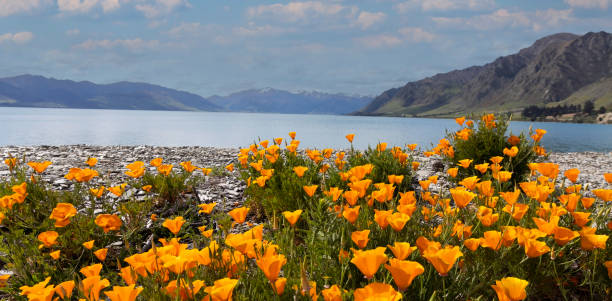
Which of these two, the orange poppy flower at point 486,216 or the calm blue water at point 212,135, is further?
the calm blue water at point 212,135

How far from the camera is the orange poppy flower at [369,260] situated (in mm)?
1518

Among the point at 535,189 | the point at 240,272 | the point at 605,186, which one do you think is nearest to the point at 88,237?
the point at 240,272

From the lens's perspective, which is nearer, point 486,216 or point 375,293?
point 375,293

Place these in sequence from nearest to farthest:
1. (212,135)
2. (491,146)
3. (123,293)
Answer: (123,293) < (491,146) < (212,135)

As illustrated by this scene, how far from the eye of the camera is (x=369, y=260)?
154cm

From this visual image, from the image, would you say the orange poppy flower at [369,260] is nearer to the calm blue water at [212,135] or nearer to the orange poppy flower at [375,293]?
the orange poppy flower at [375,293]

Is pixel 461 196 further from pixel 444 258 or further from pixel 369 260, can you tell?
pixel 369 260

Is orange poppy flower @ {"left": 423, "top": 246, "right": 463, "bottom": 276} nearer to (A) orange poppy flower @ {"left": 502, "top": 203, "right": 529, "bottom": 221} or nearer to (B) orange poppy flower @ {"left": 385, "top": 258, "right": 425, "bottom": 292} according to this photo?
(B) orange poppy flower @ {"left": 385, "top": 258, "right": 425, "bottom": 292}

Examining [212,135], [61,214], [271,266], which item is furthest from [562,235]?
[212,135]

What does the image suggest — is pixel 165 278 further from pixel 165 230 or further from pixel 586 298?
pixel 586 298

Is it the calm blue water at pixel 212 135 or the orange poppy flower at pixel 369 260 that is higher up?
the orange poppy flower at pixel 369 260

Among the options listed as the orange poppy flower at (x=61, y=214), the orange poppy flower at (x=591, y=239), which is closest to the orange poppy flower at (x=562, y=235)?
the orange poppy flower at (x=591, y=239)

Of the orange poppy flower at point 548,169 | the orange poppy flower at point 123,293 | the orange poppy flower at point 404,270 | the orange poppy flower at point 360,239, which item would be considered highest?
the orange poppy flower at point 548,169

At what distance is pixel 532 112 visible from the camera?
6211 inches
